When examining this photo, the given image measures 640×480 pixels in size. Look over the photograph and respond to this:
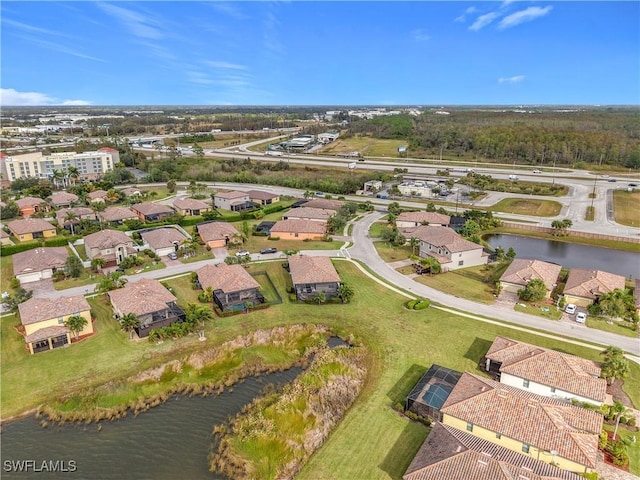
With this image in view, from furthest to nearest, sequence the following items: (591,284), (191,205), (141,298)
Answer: (191,205) < (591,284) < (141,298)

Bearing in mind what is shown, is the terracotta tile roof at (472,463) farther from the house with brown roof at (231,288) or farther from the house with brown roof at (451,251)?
the house with brown roof at (451,251)

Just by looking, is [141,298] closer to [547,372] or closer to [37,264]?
[37,264]

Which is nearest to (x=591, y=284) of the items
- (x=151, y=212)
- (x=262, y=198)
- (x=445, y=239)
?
(x=445, y=239)

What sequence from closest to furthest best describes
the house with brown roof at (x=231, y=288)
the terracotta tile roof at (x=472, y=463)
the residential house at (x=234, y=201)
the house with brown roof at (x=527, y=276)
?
1. the terracotta tile roof at (x=472, y=463)
2. the house with brown roof at (x=231, y=288)
3. the house with brown roof at (x=527, y=276)
4. the residential house at (x=234, y=201)

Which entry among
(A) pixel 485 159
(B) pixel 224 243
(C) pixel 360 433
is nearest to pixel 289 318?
(C) pixel 360 433

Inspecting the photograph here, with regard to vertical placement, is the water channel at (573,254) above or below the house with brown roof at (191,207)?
below

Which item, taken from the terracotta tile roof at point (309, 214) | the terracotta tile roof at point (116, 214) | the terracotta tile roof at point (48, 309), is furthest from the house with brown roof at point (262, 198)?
the terracotta tile roof at point (48, 309)

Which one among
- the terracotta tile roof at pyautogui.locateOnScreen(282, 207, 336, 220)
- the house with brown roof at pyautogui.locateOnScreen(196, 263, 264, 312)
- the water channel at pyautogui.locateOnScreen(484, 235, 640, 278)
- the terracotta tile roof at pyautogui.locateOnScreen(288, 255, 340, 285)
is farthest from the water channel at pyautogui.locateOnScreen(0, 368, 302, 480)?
the water channel at pyautogui.locateOnScreen(484, 235, 640, 278)

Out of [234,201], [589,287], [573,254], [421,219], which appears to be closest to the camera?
[589,287]
